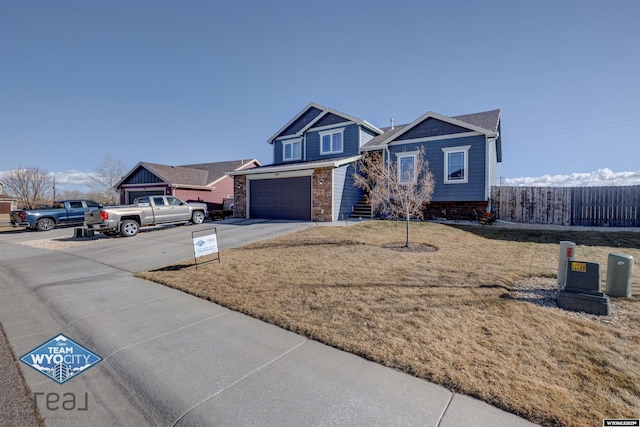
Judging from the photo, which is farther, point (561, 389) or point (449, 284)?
point (449, 284)

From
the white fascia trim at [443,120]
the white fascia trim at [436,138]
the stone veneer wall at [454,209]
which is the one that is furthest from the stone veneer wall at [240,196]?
the stone veneer wall at [454,209]

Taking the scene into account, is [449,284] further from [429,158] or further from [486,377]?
[429,158]

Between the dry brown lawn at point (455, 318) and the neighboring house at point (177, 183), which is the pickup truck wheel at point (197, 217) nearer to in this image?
the dry brown lawn at point (455, 318)

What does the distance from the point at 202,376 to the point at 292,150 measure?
19305 mm

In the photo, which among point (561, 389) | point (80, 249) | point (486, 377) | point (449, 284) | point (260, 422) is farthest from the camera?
point (80, 249)

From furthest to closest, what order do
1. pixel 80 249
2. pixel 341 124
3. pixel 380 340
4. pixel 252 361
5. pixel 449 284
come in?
pixel 341 124
pixel 80 249
pixel 449 284
pixel 380 340
pixel 252 361

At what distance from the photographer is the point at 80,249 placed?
34.3 ft

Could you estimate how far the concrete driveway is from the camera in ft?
7.94

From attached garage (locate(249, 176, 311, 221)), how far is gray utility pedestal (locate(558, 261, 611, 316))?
1186 centimetres

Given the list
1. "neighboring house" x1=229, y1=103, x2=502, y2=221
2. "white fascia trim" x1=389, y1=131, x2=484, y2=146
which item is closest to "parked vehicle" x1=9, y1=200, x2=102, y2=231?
"neighboring house" x1=229, y1=103, x2=502, y2=221

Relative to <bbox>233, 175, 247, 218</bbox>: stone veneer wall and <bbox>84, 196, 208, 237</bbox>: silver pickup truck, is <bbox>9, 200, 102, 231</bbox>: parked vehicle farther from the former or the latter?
<bbox>233, 175, 247, 218</bbox>: stone veneer wall

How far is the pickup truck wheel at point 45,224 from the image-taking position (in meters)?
16.4

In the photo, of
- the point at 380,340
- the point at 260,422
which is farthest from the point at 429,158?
the point at 260,422

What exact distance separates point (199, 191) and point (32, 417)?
2563cm
